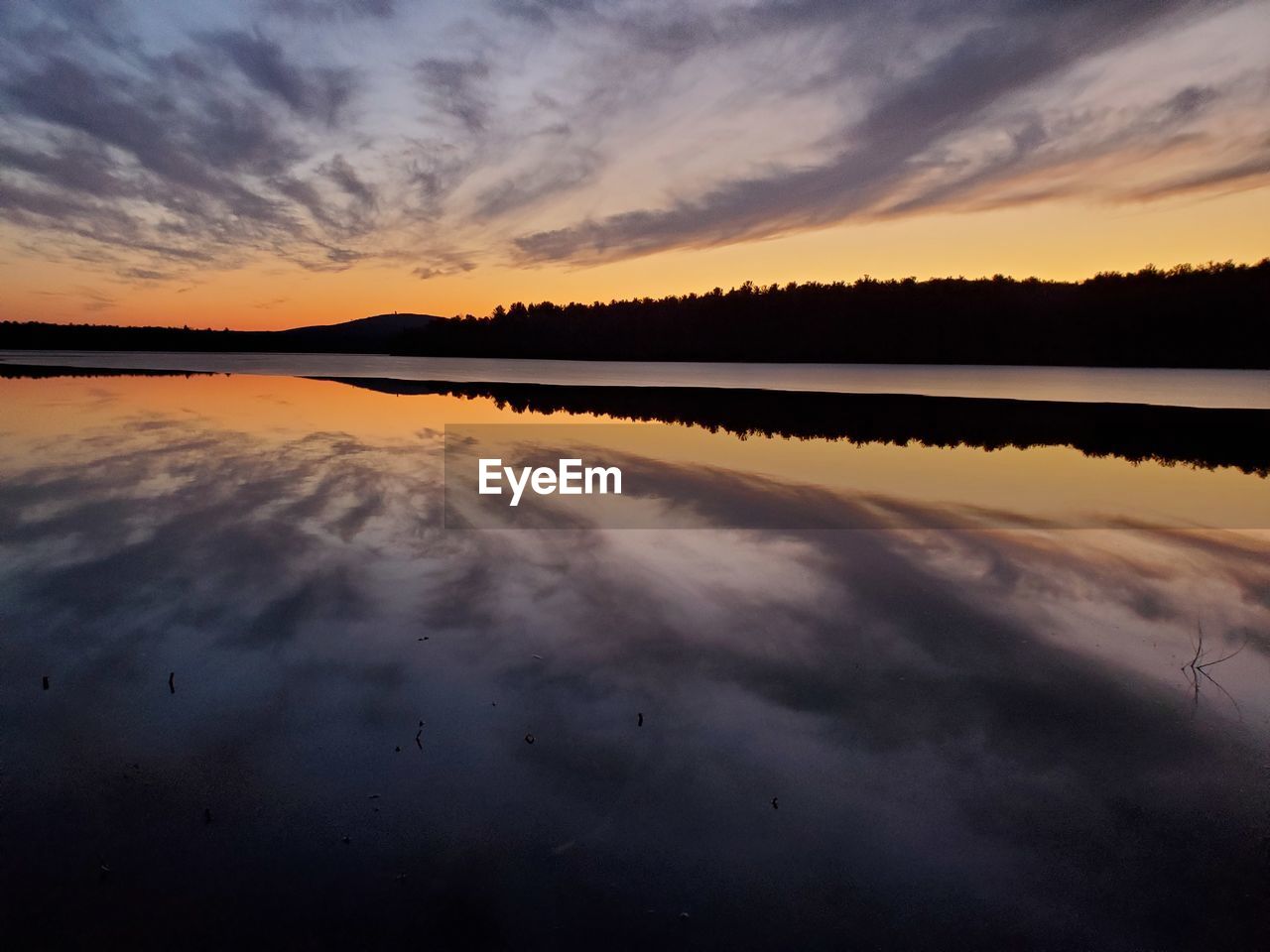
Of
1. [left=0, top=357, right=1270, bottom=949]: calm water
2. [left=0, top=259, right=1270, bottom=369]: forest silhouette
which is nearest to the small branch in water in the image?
[left=0, top=357, right=1270, bottom=949]: calm water

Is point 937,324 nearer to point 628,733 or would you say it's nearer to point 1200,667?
point 1200,667

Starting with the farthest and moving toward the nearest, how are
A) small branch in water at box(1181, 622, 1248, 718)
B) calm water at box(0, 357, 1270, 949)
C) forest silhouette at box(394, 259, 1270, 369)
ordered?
forest silhouette at box(394, 259, 1270, 369), small branch in water at box(1181, 622, 1248, 718), calm water at box(0, 357, 1270, 949)

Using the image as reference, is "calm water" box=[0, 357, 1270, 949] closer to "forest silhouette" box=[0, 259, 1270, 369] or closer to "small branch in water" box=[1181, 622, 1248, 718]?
"small branch in water" box=[1181, 622, 1248, 718]

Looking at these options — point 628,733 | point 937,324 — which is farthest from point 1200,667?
point 937,324

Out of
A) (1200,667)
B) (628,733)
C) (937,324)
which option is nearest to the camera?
(628,733)

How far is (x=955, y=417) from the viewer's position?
113ft

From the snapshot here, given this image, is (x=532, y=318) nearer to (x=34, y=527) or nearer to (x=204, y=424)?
(x=204, y=424)

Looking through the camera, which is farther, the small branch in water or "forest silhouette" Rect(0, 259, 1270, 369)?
"forest silhouette" Rect(0, 259, 1270, 369)

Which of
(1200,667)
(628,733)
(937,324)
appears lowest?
(628,733)

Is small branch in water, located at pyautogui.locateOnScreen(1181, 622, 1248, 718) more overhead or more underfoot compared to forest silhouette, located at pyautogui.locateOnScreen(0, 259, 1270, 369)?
more underfoot

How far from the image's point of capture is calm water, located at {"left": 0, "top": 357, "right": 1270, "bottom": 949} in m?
4.01

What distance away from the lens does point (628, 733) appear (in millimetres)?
5848

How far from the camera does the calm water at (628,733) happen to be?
4.01 m

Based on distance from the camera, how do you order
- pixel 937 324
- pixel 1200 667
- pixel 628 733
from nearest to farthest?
1. pixel 628 733
2. pixel 1200 667
3. pixel 937 324
